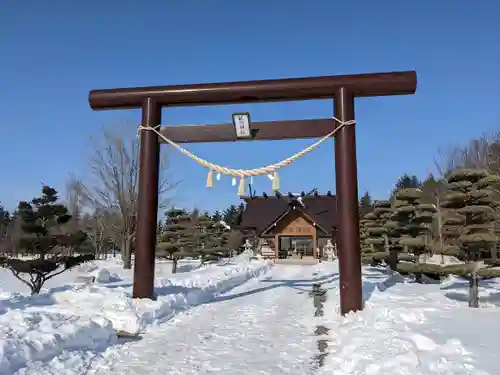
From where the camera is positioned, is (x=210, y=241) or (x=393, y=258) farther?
(x=210, y=241)

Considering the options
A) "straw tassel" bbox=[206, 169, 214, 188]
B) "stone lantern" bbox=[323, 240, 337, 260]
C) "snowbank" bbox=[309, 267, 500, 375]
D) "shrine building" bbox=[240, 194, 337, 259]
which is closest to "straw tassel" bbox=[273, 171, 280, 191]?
"straw tassel" bbox=[206, 169, 214, 188]

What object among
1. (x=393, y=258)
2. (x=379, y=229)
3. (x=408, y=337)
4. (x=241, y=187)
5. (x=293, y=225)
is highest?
(x=241, y=187)

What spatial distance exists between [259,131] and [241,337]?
160 inches

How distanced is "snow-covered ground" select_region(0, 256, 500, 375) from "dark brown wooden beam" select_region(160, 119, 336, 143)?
3.33m

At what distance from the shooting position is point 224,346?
5664 millimetres

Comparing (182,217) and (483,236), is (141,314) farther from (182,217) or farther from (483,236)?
(182,217)

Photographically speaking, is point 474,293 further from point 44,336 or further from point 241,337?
point 44,336

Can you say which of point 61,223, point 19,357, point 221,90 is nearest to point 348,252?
point 221,90

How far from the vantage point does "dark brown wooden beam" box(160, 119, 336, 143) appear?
8172mm

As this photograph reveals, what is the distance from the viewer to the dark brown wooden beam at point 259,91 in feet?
25.6

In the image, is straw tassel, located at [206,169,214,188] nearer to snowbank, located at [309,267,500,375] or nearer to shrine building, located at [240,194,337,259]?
snowbank, located at [309,267,500,375]

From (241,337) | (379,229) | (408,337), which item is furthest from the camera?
(379,229)

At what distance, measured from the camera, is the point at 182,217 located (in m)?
22.4

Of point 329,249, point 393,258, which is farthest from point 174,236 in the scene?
point 329,249
